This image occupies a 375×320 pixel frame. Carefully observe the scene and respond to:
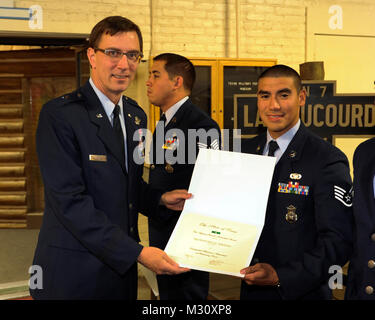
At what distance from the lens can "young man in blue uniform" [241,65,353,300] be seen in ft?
4.52

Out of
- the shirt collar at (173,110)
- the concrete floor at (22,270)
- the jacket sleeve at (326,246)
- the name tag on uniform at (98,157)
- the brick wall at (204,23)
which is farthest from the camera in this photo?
the brick wall at (204,23)

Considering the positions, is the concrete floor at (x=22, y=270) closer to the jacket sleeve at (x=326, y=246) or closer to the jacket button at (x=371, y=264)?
the jacket sleeve at (x=326, y=246)

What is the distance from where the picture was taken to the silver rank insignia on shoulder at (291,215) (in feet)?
4.91

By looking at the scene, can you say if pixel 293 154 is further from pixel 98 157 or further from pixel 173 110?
pixel 173 110

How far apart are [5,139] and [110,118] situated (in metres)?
4.96

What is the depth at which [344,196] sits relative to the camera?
1.39 metres

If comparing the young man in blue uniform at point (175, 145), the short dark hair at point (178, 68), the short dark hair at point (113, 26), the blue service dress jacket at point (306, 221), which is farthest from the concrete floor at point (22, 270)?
the short dark hair at point (113, 26)

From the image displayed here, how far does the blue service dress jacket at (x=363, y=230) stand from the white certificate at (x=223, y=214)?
287 mm

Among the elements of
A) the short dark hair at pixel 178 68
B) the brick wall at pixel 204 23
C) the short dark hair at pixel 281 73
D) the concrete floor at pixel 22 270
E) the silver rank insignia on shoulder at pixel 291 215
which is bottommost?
the concrete floor at pixel 22 270

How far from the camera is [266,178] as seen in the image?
1.41m

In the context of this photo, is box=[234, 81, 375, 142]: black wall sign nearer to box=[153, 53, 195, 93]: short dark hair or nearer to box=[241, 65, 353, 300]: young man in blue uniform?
box=[153, 53, 195, 93]: short dark hair

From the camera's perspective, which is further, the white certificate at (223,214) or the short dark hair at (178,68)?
the short dark hair at (178,68)
